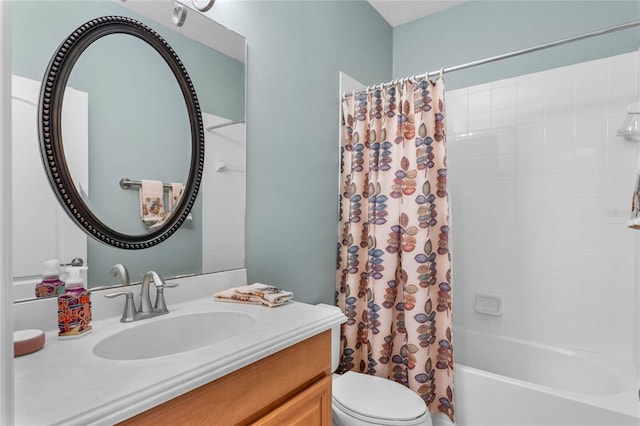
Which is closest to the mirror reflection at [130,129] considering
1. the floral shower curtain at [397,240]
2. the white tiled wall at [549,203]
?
the floral shower curtain at [397,240]

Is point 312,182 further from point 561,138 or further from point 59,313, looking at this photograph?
point 561,138

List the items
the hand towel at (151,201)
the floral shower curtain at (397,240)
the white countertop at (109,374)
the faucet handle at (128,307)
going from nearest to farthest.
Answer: the white countertop at (109,374) → the faucet handle at (128,307) → the hand towel at (151,201) → the floral shower curtain at (397,240)

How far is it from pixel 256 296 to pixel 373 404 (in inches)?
26.7

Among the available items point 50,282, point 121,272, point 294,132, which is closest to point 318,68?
point 294,132

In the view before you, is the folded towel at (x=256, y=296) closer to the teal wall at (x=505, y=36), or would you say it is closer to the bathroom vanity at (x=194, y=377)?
the bathroom vanity at (x=194, y=377)

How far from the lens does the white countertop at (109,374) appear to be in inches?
22.1

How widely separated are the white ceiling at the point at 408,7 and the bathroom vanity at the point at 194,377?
219 cm

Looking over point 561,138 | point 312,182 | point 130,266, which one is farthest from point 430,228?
point 130,266

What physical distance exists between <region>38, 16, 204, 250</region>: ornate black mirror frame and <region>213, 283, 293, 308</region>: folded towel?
0.96 ft

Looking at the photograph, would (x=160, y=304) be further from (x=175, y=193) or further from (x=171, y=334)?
(x=175, y=193)

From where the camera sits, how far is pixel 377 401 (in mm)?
1436

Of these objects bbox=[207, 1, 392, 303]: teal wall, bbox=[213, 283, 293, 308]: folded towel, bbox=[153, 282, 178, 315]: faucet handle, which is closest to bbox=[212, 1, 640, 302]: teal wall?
bbox=[207, 1, 392, 303]: teal wall

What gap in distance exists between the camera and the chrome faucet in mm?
1021

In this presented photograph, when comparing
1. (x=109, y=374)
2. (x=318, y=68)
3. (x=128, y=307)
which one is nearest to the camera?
(x=109, y=374)
